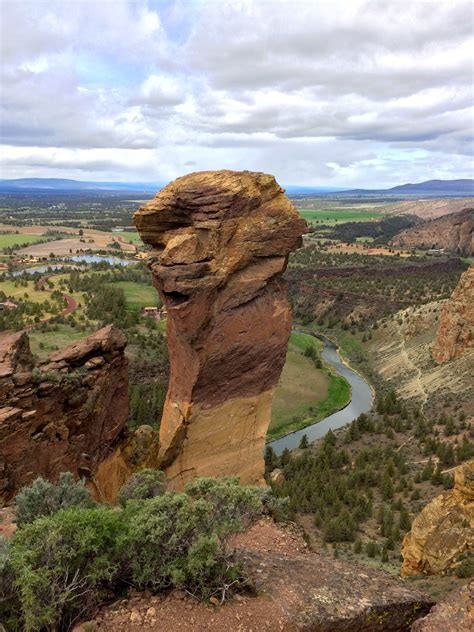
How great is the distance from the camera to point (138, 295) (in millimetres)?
113625

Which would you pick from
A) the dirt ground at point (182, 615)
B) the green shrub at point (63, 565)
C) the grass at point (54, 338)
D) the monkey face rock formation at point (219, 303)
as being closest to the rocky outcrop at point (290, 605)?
the dirt ground at point (182, 615)

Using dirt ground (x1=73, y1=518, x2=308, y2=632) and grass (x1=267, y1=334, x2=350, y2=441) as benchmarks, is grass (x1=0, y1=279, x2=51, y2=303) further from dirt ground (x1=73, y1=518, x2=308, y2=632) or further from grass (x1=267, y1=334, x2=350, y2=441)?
dirt ground (x1=73, y1=518, x2=308, y2=632)

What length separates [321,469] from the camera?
160 ft

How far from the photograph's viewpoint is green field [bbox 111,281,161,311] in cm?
10451

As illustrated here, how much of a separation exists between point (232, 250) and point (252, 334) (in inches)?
132

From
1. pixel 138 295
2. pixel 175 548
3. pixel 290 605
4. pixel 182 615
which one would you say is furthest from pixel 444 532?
pixel 138 295

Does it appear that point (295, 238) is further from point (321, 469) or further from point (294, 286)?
point (294, 286)

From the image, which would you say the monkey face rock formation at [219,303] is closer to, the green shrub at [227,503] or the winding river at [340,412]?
the green shrub at [227,503]

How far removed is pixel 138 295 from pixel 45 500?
102331mm

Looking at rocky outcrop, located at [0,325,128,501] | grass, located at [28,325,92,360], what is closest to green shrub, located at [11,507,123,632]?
rocky outcrop, located at [0,325,128,501]

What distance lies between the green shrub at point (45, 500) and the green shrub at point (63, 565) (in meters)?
2.08

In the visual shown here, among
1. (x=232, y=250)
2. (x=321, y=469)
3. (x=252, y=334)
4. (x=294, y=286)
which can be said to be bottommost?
(x=321, y=469)

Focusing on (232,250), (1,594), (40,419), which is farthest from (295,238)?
(1,594)

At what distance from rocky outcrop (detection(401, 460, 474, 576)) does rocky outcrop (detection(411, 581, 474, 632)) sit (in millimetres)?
11381
